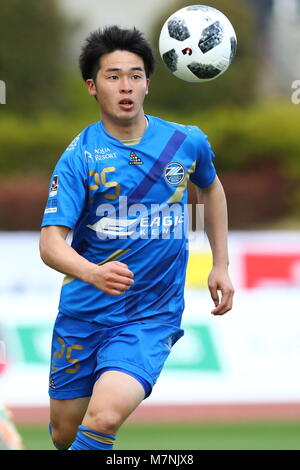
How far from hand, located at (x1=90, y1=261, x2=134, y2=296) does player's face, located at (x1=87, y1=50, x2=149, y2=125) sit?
2.99 ft

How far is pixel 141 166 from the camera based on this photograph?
17.0ft

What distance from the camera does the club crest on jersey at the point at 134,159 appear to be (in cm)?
518

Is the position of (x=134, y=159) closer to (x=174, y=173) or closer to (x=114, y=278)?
(x=174, y=173)

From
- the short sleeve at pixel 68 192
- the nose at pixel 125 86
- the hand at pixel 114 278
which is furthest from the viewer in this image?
the nose at pixel 125 86

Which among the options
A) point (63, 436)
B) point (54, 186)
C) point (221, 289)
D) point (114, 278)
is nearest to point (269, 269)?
point (221, 289)

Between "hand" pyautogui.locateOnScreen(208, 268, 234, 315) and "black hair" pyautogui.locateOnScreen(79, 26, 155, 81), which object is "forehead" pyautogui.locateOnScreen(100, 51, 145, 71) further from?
"hand" pyautogui.locateOnScreen(208, 268, 234, 315)

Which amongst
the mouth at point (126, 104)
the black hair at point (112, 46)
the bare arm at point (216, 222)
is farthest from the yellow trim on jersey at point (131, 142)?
the bare arm at point (216, 222)

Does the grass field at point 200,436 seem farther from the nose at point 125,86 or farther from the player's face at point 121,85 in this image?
the nose at point 125,86

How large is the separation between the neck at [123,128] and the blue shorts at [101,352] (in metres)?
0.93

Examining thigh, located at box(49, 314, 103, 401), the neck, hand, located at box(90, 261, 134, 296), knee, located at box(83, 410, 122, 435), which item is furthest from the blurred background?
knee, located at box(83, 410, 122, 435)

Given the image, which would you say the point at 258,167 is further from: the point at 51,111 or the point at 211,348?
the point at 211,348

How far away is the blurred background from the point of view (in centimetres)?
938

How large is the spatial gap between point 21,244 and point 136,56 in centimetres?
483
